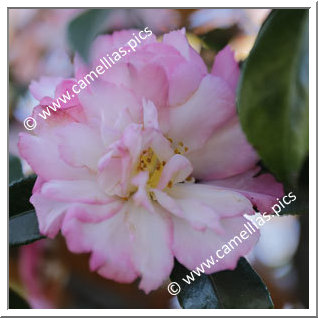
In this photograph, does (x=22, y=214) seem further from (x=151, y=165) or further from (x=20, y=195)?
(x=151, y=165)

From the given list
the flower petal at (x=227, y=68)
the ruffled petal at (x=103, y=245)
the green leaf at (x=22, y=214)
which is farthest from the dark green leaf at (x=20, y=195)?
the flower petal at (x=227, y=68)

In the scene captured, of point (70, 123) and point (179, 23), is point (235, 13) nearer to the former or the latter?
point (179, 23)

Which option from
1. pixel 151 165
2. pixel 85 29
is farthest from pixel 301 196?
pixel 85 29

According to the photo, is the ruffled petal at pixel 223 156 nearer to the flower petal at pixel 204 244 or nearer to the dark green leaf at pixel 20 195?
the flower petal at pixel 204 244

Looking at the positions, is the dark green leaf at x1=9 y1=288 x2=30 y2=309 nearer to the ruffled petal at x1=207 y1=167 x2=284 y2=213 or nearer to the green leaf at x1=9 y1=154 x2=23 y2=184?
the green leaf at x1=9 y1=154 x2=23 y2=184

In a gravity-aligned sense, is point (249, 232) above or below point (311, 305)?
above

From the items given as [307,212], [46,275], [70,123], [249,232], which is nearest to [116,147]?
[70,123]
